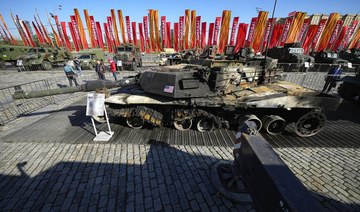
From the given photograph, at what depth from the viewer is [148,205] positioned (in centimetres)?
310

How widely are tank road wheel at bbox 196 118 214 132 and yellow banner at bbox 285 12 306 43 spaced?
29.9m

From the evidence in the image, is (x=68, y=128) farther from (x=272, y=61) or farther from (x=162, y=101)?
(x=272, y=61)

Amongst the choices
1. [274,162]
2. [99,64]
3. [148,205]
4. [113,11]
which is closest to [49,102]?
[99,64]

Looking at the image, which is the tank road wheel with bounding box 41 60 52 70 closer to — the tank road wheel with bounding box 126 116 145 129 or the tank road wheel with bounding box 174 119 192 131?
the tank road wheel with bounding box 126 116 145 129

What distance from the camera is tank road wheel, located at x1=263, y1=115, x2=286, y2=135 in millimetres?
5357

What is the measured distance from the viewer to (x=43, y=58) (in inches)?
758

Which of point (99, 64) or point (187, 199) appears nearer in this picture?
point (187, 199)

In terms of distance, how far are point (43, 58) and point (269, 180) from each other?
25.9m

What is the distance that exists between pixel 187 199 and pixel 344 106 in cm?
1090

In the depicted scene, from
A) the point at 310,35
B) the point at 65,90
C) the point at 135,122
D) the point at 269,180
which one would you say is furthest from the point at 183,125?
the point at 310,35

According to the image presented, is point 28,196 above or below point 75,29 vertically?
below

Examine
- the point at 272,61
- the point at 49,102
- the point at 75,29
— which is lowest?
the point at 49,102

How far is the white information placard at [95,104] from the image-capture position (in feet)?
16.6

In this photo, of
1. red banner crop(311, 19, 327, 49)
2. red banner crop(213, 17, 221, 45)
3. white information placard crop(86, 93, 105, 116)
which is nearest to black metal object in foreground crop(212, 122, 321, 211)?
white information placard crop(86, 93, 105, 116)
